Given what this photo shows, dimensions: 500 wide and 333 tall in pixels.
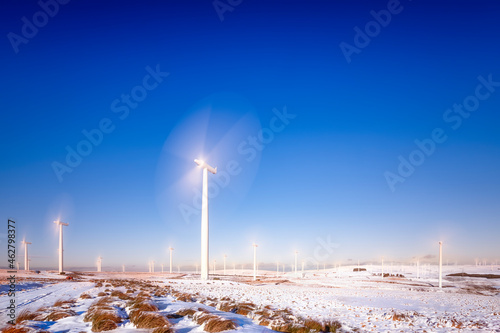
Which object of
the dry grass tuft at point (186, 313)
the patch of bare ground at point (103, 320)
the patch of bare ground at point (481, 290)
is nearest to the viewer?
the patch of bare ground at point (103, 320)

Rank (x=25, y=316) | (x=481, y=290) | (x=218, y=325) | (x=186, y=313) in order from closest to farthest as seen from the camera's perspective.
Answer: (x=218, y=325)
(x=25, y=316)
(x=186, y=313)
(x=481, y=290)

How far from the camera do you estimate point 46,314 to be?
13789mm

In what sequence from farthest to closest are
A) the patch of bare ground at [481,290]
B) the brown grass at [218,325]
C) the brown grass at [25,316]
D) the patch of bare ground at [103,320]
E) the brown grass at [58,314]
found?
the patch of bare ground at [481,290] → the brown grass at [58,314] → the brown grass at [25,316] → the patch of bare ground at [103,320] → the brown grass at [218,325]

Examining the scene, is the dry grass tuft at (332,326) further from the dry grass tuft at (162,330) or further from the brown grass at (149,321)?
the brown grass at (149,321)

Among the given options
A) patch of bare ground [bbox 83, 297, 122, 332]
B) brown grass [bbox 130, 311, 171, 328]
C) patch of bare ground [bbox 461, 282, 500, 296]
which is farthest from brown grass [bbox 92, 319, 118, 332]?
patch of bare ground [bbox 461, 282, 500, 296]

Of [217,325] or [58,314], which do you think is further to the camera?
[58,314]

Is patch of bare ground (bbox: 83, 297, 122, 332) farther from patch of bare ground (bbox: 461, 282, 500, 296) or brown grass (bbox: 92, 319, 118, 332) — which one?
patch of bare ground (bbox: 461, 282, 500, 296)

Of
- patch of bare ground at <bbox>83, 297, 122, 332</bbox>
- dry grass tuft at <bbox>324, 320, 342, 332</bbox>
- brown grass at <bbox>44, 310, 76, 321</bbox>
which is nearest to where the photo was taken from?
patch of bare ground at <bbox>83, 297, 122, 332</bbox>

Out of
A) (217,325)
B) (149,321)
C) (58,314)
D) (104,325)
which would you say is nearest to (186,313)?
(149,321)

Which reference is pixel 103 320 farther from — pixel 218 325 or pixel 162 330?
pixel 218 325

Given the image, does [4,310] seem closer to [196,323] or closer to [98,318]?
[98,318]

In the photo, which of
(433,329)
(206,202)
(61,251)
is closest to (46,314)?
(433,329)

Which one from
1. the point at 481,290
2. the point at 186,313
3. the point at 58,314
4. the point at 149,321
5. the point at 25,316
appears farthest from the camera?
the point at 481,290

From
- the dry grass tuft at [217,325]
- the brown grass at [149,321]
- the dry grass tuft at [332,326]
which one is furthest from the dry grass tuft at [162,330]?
the dry grass tuft at [332,326]
